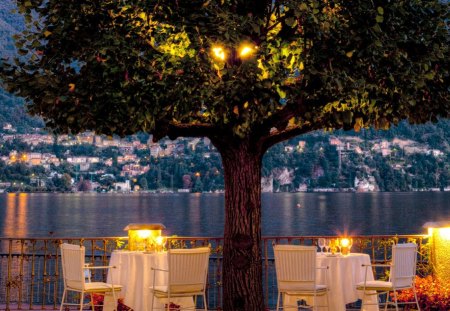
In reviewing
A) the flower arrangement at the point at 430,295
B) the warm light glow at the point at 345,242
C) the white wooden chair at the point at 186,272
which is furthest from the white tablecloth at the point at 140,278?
the flower arrangement at the point at 430,295

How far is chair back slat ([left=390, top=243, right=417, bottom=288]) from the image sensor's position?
350 inches

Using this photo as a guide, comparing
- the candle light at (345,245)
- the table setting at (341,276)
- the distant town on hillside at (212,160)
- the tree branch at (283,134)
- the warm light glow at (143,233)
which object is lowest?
the table setting at (341,276)

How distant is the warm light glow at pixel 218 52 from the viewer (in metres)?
6.85

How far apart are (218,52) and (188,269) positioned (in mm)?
2593

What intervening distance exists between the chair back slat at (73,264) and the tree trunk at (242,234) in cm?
164

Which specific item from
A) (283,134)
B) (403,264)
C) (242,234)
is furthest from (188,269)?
(403,264)

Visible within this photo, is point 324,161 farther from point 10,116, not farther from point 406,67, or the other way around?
point 406,67

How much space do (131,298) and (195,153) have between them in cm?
14125

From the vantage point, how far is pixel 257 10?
308 inches

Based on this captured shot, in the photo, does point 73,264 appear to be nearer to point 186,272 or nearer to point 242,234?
point 186,272

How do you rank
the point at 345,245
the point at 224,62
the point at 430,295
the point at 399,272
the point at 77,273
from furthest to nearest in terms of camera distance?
the point at 430,295 → the point at 345,245 → the point at 399,272 → the point at 77,273 → the point at 224,62

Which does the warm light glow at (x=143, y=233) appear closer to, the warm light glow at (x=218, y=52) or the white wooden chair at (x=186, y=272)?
the white wooden chair at (x=186, y=272)

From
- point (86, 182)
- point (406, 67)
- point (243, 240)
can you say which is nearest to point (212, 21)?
point (406, 67)

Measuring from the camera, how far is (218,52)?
693 cm
